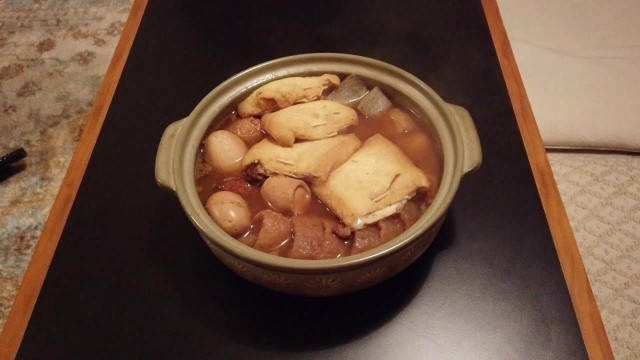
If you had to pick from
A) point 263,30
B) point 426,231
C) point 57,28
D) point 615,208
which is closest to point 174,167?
point 426,231

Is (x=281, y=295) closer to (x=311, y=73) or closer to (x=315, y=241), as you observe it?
(x=315, y=241)

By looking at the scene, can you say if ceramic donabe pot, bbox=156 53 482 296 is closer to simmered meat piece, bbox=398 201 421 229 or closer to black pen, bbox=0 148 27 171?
simmered meat piece, bbox=398 201 421 229

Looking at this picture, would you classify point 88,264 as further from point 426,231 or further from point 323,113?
point 426,231

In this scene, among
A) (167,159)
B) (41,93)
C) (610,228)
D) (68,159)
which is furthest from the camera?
(41,93)

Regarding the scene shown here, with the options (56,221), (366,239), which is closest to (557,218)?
(366,239)

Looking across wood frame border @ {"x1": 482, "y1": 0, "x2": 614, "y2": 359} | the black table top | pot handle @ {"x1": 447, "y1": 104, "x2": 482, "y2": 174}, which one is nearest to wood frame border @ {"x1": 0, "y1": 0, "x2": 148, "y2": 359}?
the black table top
